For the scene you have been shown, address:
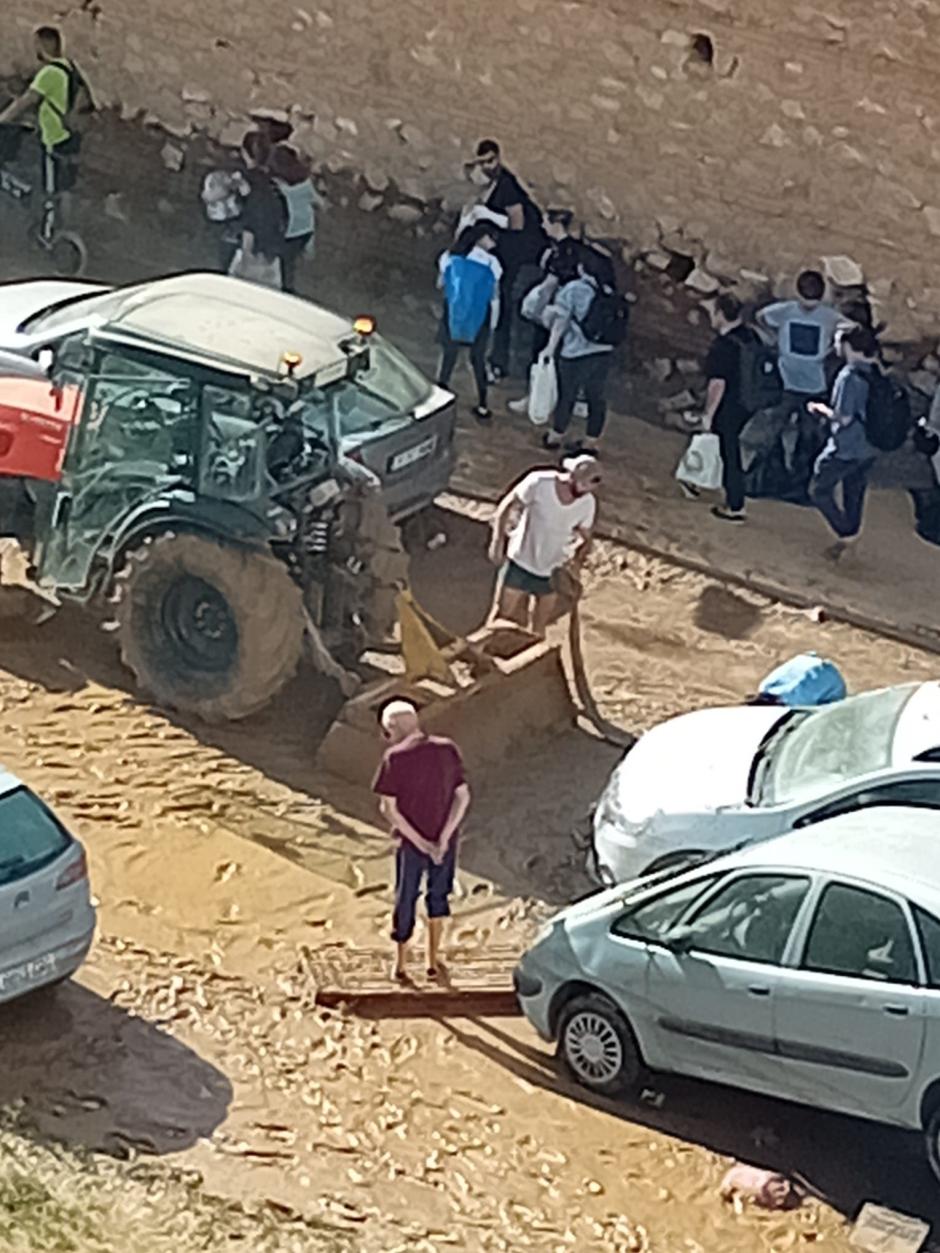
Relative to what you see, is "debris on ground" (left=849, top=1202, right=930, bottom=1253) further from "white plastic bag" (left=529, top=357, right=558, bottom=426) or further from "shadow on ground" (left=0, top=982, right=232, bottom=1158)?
"white plastic bag" (left=529, top=357, right=558, bottom=426)

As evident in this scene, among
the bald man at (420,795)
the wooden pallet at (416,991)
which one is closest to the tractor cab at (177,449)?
the bald man at (420,795)

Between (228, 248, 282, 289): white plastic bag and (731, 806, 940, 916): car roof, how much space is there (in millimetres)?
9197

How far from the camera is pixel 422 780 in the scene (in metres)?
11.2

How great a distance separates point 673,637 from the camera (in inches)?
597

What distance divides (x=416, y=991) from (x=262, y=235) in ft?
29.4

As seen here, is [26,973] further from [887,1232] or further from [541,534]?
[541,534]

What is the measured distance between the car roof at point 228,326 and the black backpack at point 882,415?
11.3ft

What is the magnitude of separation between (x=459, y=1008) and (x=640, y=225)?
8.46 metres

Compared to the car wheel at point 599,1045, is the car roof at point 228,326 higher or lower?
higher

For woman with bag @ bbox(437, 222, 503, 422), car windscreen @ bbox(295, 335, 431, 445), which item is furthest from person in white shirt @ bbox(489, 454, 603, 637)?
woman with bag @ bbox(437, 222, 503, 422)

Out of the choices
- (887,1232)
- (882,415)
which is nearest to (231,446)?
(882,415)

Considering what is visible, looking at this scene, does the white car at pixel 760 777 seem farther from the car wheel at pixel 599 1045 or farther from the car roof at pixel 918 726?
the car wheel at pixel 599 1045

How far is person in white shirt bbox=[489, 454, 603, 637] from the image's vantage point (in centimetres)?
1370

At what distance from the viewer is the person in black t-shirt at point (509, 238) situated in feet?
59.6
